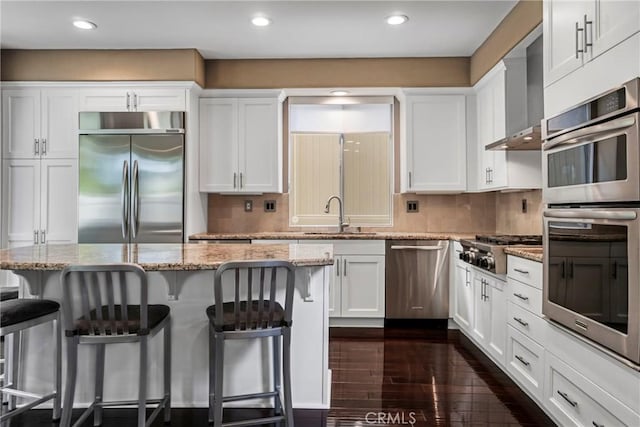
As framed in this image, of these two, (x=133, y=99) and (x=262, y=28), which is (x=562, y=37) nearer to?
(x=262, y=28)

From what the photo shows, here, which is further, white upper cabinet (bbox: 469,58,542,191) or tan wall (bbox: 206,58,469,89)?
tan wall (bbox: 206,58,469,89)

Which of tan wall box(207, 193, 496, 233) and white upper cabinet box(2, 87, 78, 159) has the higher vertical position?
white upper cabinet box(2, 87, 78, 159)

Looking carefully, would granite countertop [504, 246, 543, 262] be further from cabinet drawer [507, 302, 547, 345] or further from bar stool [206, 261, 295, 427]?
bar stool [206, 261, 295, 427]

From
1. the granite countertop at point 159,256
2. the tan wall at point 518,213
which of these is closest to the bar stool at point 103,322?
the granite countertop at point 159,256

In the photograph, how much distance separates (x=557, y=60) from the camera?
6.77 ft

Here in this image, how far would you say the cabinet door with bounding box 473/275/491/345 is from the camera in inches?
123

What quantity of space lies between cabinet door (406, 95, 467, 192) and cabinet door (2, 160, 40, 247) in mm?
3697

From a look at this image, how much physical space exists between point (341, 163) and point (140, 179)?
206 cm

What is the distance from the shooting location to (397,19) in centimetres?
338

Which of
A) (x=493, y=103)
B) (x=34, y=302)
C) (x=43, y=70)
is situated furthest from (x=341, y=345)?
(x=43, y=70)

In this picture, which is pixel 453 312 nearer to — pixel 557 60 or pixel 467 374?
pixel 467 374

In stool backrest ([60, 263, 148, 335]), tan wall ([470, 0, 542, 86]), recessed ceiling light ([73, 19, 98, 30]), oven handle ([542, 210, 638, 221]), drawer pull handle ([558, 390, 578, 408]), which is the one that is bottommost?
drawer pull handle ([558, 390, 578, 408])

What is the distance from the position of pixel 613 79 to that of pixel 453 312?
2.74m

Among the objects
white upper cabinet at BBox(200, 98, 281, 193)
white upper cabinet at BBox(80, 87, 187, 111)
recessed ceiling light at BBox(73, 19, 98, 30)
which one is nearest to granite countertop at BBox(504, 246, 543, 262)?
white upper cabinet at BBox(200, 98, 281, 193)
